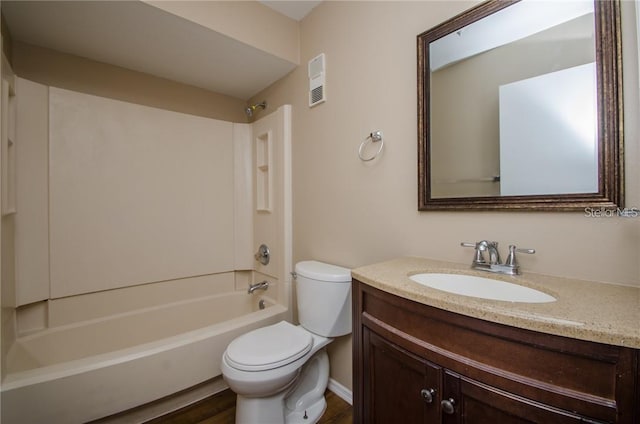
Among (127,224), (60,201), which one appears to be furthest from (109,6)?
(127,224)

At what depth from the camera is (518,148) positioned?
0.98 m

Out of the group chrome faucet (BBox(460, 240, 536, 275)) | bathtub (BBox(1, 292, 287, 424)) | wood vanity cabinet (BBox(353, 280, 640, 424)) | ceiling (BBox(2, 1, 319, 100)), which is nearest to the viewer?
wood vanity cabinet (BBox(353, 280, 640, 424))

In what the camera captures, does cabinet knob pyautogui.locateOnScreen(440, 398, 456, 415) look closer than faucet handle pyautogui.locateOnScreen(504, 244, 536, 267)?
Yes

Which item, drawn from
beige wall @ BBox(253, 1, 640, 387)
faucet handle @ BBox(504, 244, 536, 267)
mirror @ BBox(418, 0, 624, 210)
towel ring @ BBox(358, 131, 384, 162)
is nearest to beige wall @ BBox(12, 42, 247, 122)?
beige wall @ BBox(253, 1, 640, 387)

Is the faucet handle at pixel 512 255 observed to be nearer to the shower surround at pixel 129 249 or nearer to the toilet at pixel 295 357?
the toilet at pixel 295 357

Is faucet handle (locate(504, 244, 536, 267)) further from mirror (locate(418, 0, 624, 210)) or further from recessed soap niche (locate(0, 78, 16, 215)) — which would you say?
recessed soap niche (locate(0, 78, 16, 215))

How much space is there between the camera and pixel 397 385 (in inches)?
33.4

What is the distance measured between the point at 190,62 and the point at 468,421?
239 cm

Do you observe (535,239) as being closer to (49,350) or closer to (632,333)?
(632,333)

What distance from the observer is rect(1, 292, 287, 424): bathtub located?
1134 millimetres

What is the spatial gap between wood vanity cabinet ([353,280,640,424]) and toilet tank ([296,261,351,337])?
0.42m

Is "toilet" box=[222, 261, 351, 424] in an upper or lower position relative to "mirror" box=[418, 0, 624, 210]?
lower

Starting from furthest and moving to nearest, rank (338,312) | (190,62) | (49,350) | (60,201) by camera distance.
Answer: (190,62), (60,201), (49,350), (338,312)

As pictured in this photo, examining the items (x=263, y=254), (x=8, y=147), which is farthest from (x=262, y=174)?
(x=8, y=147)
